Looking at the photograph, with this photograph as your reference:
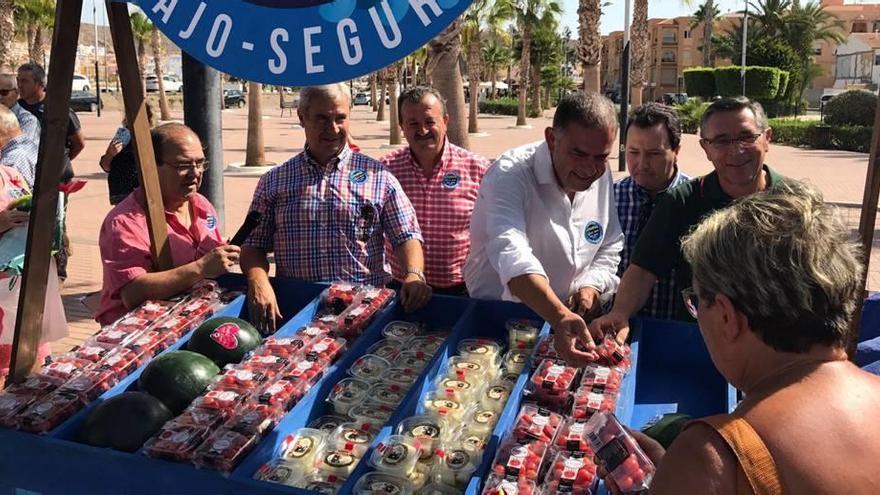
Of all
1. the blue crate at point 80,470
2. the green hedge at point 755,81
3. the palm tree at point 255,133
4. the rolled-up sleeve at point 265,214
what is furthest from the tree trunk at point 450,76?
the green hedge at point 755,81

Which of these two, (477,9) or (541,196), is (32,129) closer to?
(541,196)

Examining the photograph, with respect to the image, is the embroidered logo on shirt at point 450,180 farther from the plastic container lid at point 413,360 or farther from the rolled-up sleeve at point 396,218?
the plastic container lid at point 413,360

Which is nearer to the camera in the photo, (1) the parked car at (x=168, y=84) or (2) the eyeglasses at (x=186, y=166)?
(2) the eyeglasses at (x=186, y=166)

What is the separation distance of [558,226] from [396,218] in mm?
Result: 758

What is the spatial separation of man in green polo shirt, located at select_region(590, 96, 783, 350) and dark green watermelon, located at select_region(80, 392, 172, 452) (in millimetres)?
1582

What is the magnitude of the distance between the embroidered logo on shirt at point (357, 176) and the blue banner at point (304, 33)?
1.29m

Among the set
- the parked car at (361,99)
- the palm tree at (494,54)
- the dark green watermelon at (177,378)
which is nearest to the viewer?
the dark green watermelon at (177,378)

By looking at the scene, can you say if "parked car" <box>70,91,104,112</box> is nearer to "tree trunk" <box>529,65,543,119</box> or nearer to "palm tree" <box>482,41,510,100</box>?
"tree trunk" <box>529,65,543,119</box>

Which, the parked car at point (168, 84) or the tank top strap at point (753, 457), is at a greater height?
the parked car at point (168, 84)

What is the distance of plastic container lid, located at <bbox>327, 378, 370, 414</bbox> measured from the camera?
2.40m

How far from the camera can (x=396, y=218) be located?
3.42m

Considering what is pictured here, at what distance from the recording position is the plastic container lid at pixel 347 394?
240cm

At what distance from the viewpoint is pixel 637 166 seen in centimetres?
389

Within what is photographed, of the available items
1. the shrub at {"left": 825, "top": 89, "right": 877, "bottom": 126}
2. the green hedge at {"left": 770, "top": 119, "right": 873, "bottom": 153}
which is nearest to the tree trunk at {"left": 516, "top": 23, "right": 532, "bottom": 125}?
the green hedge at {"left": 770, "top": 119, "right": 873, "bottom": 153}
